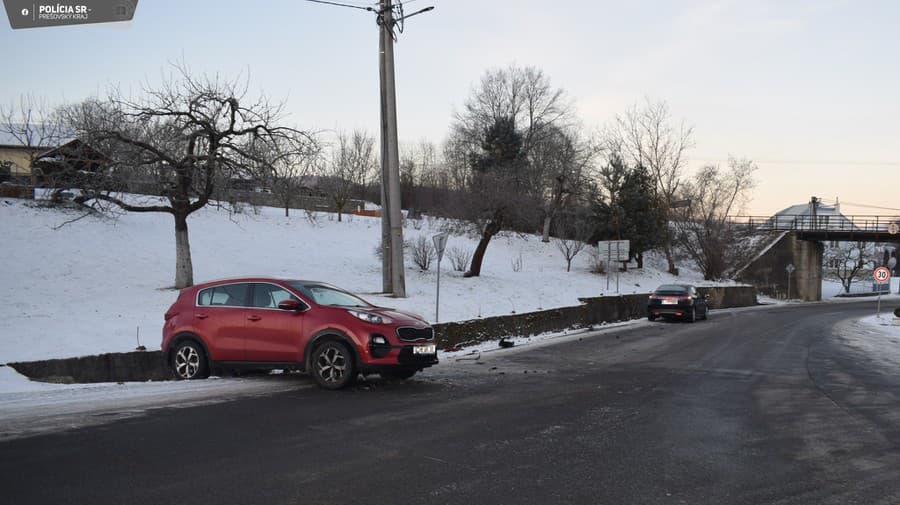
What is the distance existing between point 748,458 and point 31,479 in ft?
20.0

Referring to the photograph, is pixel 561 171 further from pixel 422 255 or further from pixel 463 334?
pixel 463 334

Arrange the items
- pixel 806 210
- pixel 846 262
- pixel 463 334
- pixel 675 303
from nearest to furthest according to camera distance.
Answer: pixel 463 334 < pixel 675 303 < pixel 846 262 < pixel 806 210

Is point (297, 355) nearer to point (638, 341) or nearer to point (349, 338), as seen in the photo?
point (349, 338)

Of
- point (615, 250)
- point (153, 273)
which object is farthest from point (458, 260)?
point (153, 273)

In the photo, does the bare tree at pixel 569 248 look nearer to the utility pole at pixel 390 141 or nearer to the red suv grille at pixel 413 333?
the utility pole at pixel 390 141

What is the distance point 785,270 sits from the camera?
192ft

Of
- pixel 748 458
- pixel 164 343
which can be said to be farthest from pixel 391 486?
pixel 164 343

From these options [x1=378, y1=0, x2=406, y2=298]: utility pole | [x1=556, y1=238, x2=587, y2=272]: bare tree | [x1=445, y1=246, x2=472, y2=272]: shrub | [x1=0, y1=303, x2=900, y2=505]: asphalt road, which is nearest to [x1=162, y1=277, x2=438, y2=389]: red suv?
[x1=0, y1=303, x2=900, y2=505]: asphalt road

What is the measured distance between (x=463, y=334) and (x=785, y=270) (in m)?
50.7

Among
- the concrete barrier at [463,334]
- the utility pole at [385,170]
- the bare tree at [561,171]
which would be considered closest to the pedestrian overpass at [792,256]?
the bare tree at [561,171]

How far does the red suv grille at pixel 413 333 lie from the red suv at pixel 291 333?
2 cm

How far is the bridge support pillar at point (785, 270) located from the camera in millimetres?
57531

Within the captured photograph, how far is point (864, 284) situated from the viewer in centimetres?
8481

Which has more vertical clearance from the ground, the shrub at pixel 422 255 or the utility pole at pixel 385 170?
the utility pole at pixel 385 170
